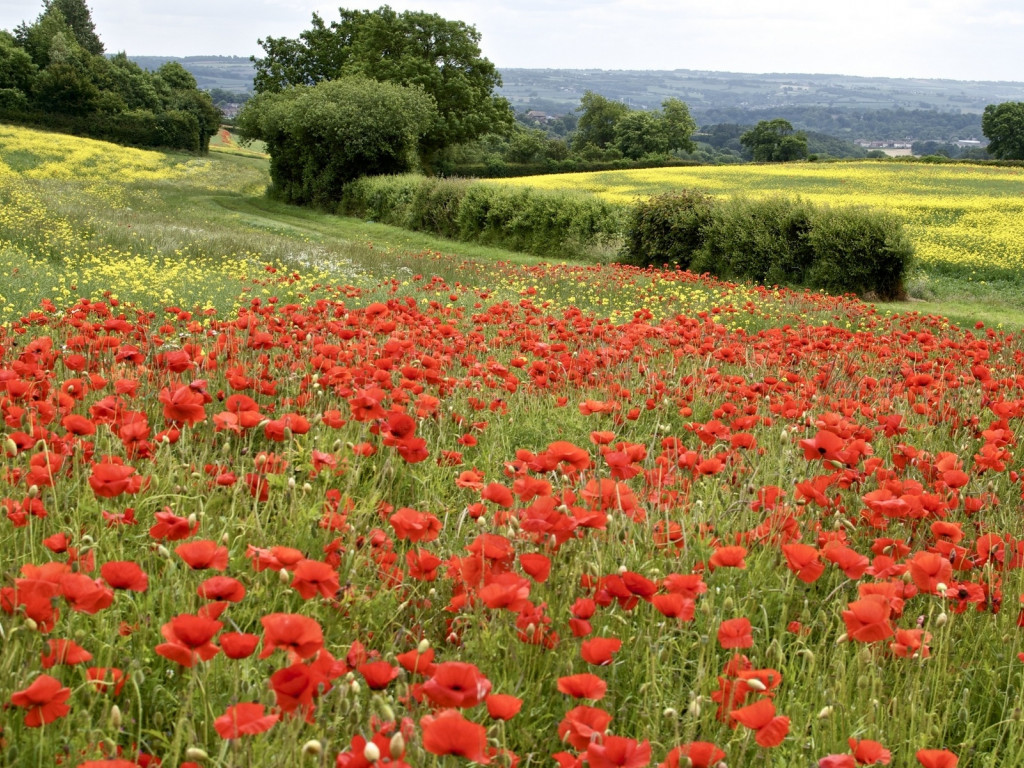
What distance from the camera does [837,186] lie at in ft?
115

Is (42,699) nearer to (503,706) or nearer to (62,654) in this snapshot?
(62,654)

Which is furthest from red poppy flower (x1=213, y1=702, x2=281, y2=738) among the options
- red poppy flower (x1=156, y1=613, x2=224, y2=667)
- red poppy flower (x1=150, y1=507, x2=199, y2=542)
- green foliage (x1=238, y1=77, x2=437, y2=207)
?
green foliage (x1=238, y1=77, x2=437, y2=207)

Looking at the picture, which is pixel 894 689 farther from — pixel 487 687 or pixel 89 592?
pixel 89 592

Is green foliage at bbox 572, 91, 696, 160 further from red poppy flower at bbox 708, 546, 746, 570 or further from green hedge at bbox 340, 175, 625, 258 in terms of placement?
red poppy flower at bbox 708, 546, 746, 570

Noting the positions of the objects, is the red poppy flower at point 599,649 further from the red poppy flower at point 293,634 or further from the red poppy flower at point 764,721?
the red poppy flower at point 293,634

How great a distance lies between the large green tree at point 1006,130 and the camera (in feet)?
230

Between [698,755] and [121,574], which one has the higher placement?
[121,574]

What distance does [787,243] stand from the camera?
1848 centimetres

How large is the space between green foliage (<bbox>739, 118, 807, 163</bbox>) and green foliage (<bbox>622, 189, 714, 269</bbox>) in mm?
63570

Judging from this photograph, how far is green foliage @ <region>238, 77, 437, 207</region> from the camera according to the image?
113ft

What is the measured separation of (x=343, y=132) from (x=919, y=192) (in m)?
21.9

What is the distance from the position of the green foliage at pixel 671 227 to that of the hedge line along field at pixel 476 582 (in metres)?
15.9

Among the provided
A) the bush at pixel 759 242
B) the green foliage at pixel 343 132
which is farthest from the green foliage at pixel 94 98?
the bush at pixel 759 242

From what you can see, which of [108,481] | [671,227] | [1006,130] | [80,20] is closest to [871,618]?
[108,481]
